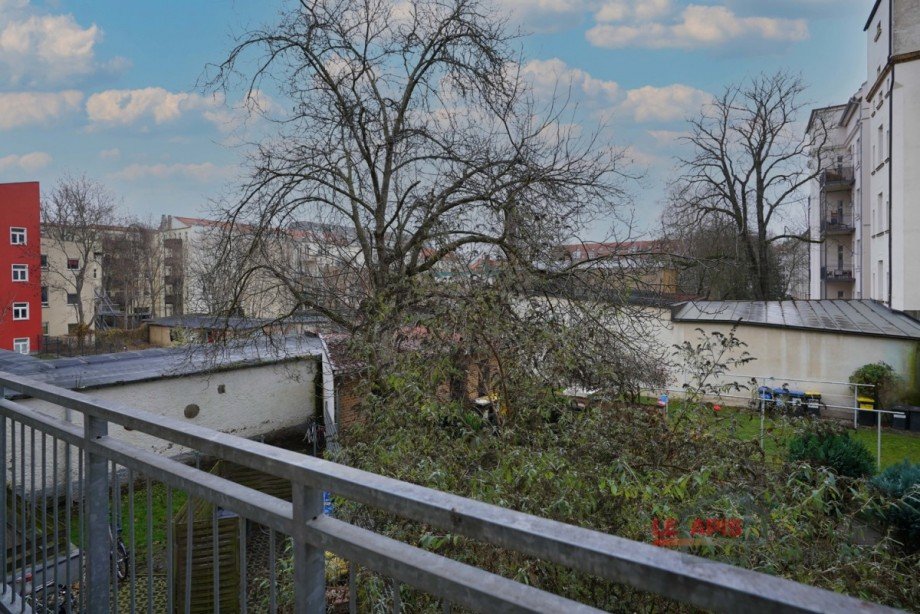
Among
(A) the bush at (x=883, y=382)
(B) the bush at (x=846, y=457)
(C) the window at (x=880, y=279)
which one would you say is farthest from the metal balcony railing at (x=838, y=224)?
(B) the bush at (x=846, y=457)

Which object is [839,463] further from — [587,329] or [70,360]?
[70,360]

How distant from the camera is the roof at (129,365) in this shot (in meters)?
9.62

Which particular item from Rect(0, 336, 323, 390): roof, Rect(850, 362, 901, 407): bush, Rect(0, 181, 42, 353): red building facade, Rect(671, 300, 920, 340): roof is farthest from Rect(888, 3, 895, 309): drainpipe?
Rect(0, 181, 42, 353): red building facade

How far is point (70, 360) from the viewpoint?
41.0ft

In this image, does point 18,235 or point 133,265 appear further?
point 133,265

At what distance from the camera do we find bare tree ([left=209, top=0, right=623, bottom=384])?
7.14m

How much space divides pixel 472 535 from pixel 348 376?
4.81 meters

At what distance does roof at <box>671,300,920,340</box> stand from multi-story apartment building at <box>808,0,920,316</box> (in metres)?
0.89

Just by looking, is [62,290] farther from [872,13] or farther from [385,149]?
[872,13]

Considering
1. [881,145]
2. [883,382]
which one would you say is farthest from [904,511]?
[881,145]

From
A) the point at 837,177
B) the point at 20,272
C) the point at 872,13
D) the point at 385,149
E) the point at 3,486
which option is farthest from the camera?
the point at 20,272

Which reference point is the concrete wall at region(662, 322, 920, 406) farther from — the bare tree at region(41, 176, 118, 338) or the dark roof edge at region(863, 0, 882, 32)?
the bare tree at region(41, 176, 118, 338)

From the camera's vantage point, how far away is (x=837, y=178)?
83.6 feet

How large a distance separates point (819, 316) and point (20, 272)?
36.2 meters
